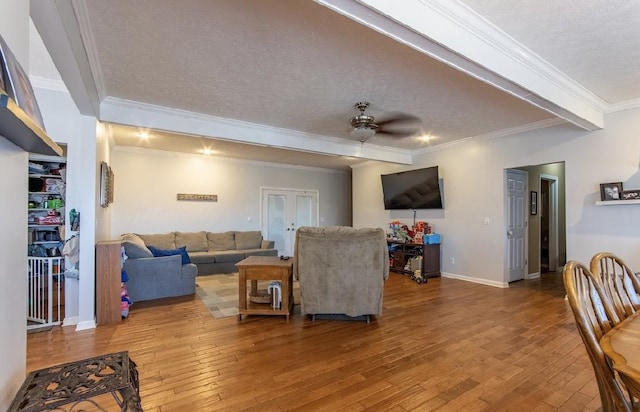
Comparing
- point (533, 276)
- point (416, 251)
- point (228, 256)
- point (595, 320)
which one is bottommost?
point (533, 276)

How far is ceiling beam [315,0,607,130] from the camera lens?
1.80 metres

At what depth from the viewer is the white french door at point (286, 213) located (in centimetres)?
830

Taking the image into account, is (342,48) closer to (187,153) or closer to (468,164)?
(468,164)

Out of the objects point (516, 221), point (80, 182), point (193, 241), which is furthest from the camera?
point (193, 241)

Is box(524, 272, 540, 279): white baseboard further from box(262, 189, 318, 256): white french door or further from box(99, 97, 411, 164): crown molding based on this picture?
box(262, 189, 318, 256): white french door

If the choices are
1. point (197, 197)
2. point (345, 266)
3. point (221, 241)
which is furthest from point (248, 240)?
point (345, 266)

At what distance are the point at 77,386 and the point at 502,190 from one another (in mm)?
5871

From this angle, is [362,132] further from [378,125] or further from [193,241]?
[193,241]

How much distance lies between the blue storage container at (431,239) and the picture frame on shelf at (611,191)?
2631 millimetres

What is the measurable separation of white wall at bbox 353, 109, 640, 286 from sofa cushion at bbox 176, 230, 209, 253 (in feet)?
13.4

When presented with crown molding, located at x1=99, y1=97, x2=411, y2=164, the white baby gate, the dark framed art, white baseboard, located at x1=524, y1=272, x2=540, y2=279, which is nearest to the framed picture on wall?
the white baby gate

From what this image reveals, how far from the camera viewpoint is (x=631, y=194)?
3814 mm

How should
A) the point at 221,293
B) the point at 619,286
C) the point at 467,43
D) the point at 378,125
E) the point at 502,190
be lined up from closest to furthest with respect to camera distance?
the point at 619,286
the point at 467,43
the point at 378,125
the point at 221,293
the point at 502,190

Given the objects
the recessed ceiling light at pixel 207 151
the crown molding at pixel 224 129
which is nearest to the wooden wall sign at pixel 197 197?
the recessed ceiling light at pixel 207 151
